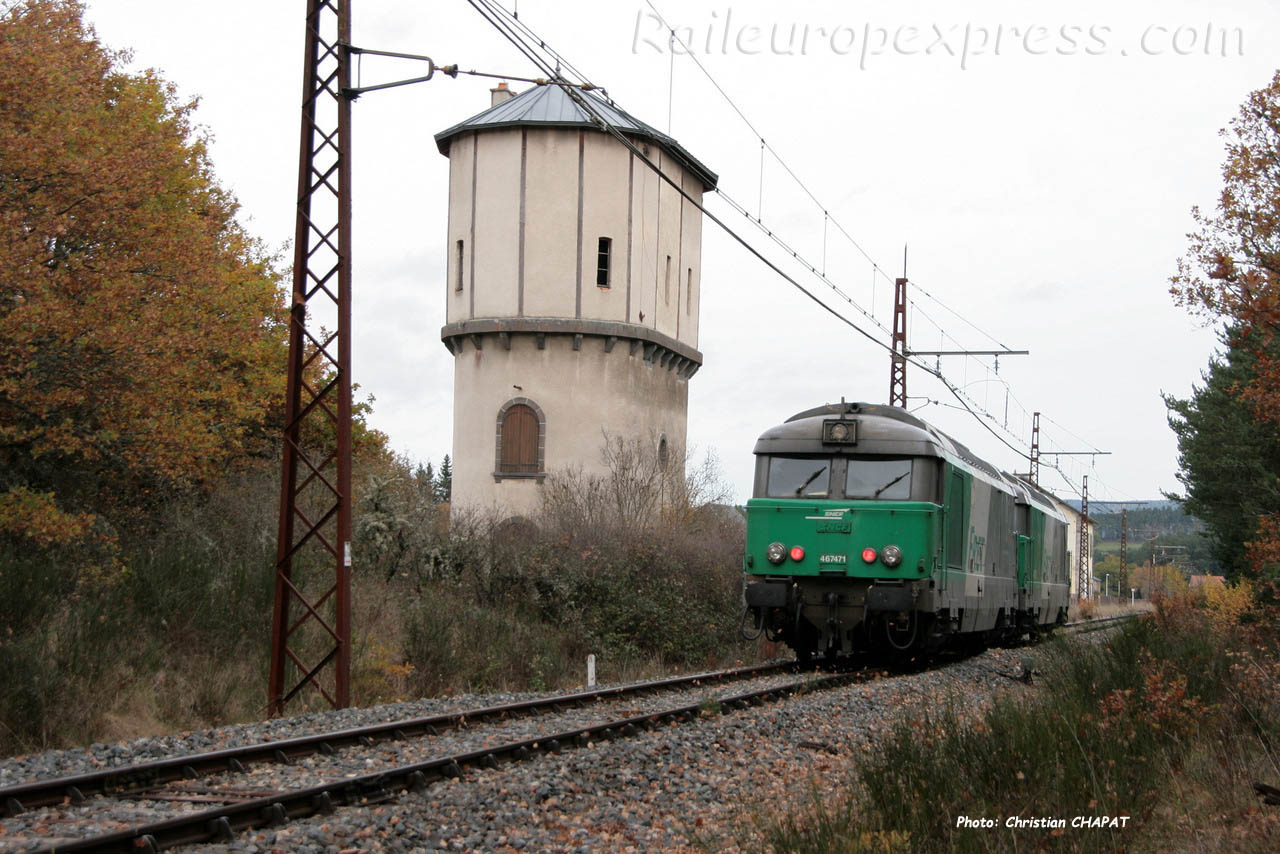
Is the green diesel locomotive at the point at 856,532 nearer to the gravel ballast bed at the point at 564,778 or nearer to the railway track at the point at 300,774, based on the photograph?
the gravel ballast bed at the point at 564,778

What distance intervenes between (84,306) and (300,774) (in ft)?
31.5

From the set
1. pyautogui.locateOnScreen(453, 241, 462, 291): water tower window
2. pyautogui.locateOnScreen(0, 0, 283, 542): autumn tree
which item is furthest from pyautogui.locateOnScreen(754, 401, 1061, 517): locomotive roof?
pyautogui.locateOnScreen(453, 241, 462, 291): water tower window

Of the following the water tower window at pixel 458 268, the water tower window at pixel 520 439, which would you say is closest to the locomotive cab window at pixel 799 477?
the water tower window at pixel 520 439

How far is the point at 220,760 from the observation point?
33.5 ft

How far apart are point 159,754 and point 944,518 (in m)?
11.1

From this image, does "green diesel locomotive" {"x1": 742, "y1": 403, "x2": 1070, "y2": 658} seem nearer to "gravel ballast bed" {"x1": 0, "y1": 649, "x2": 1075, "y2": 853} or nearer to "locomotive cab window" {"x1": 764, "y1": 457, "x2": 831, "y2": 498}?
"locomotive cab window" {"x1": 764, "y1": 457, "x2": 831, "y2": 498}

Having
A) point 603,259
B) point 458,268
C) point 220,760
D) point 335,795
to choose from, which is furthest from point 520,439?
point 335,795

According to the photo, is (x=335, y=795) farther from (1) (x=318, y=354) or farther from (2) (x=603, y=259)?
(2) (x=603, y=259)

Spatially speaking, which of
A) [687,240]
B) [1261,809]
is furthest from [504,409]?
[1261,809]

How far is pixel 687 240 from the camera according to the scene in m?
42.5

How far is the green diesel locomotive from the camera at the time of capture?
17.8m

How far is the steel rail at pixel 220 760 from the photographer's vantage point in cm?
873

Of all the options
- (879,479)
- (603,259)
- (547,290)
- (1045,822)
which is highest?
(603,259)

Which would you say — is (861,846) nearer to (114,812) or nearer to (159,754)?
(114,812)
